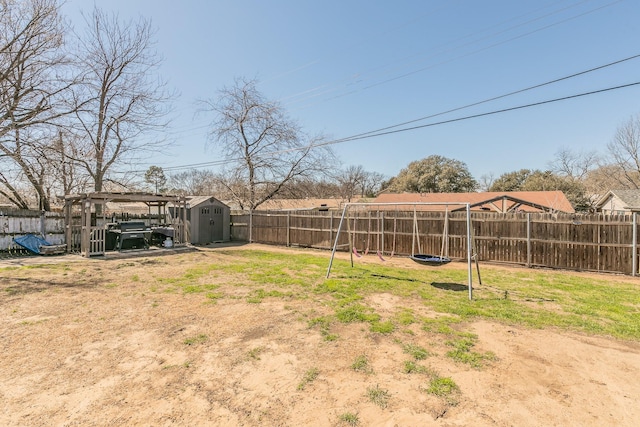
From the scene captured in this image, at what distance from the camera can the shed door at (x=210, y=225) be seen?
14.2 m

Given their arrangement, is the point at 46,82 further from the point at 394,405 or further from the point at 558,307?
the point at 558,307

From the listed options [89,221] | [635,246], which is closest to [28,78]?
[89,221]

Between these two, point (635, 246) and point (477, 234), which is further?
point (477, 234)

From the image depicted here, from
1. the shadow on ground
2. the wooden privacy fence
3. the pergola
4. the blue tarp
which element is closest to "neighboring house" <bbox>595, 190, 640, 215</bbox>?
the wooden privacy fence

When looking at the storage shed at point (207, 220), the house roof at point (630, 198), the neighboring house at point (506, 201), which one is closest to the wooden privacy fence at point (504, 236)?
the storage shed at point (207, 220)

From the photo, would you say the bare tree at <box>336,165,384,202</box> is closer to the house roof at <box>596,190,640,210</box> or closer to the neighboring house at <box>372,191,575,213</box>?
the neighboring house at <box>372,191,575,213</box>

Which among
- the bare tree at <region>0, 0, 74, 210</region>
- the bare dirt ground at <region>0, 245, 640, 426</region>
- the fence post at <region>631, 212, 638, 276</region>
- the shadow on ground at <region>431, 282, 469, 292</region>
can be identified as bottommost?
the bare dirt ground at <region>0, 245, 640, 426</region>

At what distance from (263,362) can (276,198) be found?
52.7ft

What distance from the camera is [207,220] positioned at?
47.6 ft

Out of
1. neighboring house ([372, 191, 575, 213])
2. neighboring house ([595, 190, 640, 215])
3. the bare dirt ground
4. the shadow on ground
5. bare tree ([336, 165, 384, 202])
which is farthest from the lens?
bare tree ([336, 165, 384, 202])

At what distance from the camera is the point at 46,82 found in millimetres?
7887

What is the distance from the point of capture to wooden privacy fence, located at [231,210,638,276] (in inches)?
299

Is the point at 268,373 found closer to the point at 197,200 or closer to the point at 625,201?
the point at 197,200

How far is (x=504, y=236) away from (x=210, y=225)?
1215 cm
